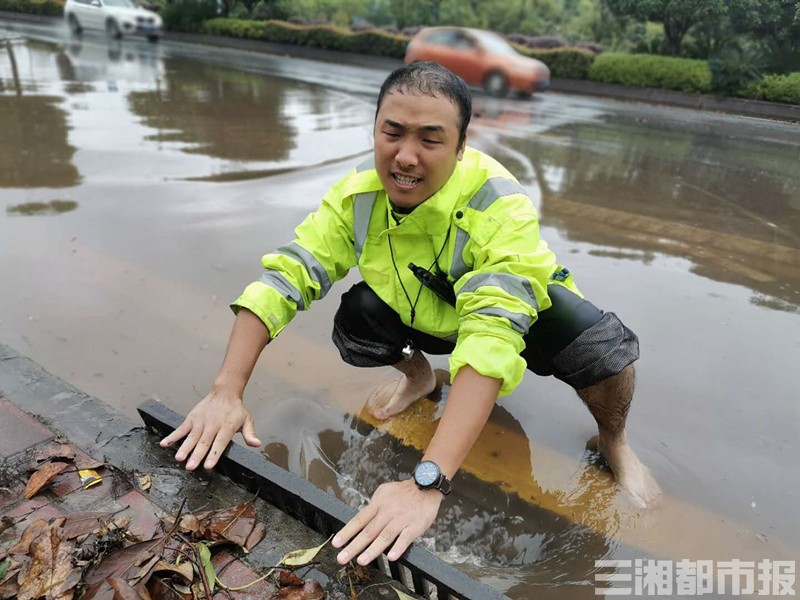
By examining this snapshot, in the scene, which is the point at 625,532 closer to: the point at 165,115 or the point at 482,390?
the point at 482,390

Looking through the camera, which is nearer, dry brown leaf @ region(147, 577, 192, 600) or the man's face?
dry brown leaf @ region(147, 577, 192, 600)

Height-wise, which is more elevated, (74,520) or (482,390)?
(482,390)

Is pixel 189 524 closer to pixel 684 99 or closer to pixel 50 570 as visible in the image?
pixel 50 570

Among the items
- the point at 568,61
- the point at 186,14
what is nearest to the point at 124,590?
the point at 568,61

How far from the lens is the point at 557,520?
80.3 inches

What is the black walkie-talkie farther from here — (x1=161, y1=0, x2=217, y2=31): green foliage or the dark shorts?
(x1=161, y1=0, x2=217, y2=31): green foliage

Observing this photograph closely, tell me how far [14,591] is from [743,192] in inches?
236

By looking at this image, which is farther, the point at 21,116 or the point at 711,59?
the point at 711,59

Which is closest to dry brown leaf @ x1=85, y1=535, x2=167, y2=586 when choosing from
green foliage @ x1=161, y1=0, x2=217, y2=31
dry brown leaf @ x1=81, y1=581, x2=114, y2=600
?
dry brown leaf @ x1=81, y1=581, x2=114, y2=600

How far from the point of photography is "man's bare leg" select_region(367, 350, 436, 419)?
248cm

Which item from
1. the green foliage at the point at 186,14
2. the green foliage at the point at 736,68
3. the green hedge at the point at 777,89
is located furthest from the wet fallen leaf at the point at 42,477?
the green foliage at the point at 186,14

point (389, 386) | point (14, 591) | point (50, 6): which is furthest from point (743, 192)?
point (50, 6)

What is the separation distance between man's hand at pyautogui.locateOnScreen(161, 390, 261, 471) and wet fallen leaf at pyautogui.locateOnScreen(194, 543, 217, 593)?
22cm

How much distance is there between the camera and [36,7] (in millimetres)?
22719
